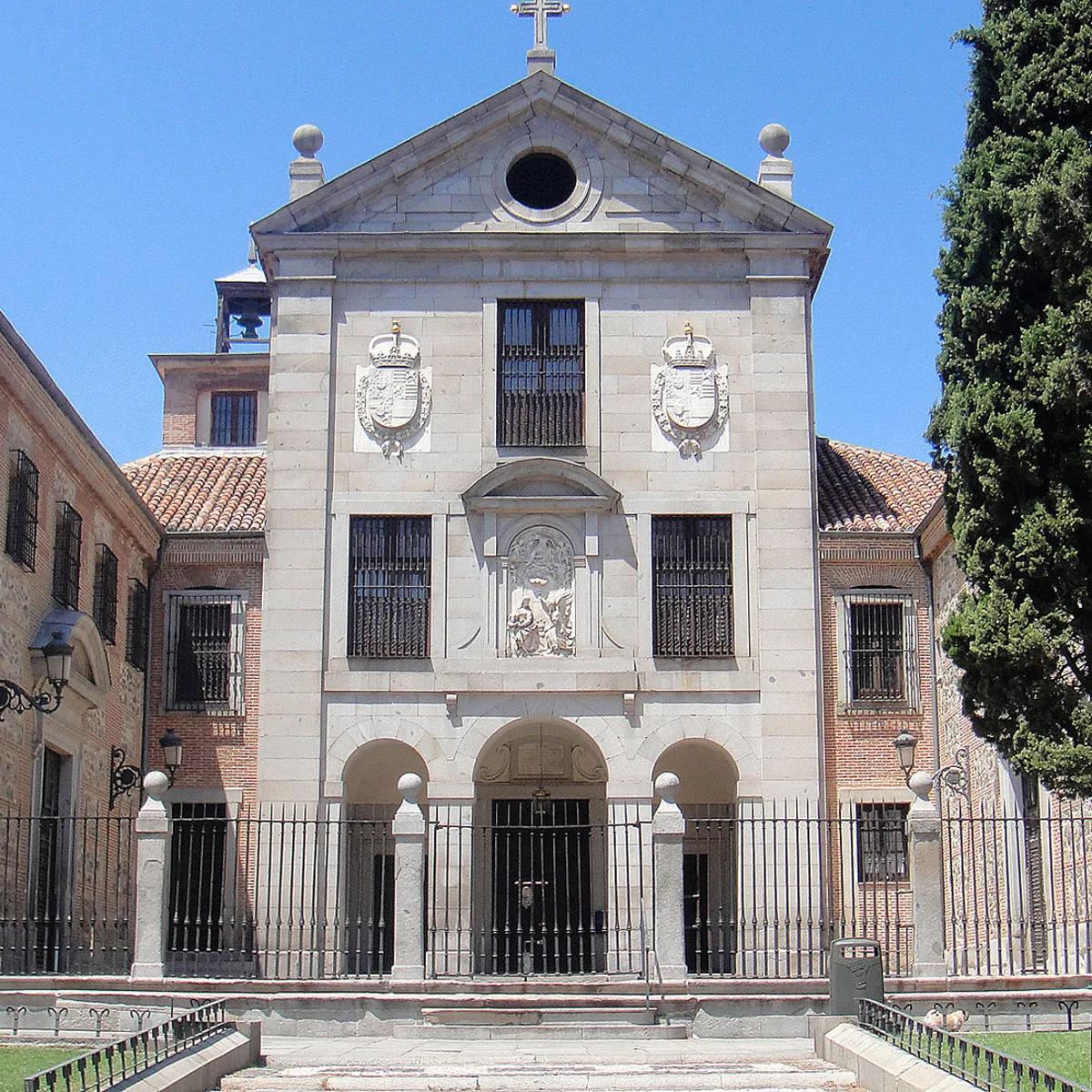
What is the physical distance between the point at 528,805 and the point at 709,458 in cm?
586

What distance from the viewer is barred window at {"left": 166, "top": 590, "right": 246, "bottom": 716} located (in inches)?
1084

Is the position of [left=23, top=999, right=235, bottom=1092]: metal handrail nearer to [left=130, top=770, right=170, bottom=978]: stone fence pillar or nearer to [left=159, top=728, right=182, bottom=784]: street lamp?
[left=130, top=770, right=170, bottom=978]: stone fence pillar

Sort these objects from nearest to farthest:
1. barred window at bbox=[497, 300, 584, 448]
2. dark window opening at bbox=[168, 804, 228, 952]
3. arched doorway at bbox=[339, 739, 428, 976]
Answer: arched doorway at bbox=[339, 739, 428, 976], dark window opening at bbox=[168, 804, 228, 952], barred window at bbox=[497, 300, 584, 448]

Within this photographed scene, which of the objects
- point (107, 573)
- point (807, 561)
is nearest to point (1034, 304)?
point (807, 561)

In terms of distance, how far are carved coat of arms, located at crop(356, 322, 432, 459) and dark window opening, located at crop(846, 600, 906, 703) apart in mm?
7125

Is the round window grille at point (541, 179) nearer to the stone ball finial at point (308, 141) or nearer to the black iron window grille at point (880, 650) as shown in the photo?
the stone ball finial at point (308, 141)

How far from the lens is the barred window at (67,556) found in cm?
2338

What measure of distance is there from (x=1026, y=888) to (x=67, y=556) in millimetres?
12881

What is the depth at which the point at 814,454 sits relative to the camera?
26750 mm

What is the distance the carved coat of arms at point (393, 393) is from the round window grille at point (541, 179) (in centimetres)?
287

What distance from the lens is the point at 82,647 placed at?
77.3 feet

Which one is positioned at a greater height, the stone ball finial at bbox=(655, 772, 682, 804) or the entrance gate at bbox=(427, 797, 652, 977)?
the stone ball finial at bbox=(655, 772, 682, 804)

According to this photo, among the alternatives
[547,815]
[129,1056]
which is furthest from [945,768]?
[129,1056]


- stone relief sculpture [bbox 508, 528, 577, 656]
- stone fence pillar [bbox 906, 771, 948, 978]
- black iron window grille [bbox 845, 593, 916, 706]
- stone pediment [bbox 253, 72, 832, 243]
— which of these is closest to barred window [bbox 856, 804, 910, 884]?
black iron window grille [bbox 845, 593, 916, 706]
